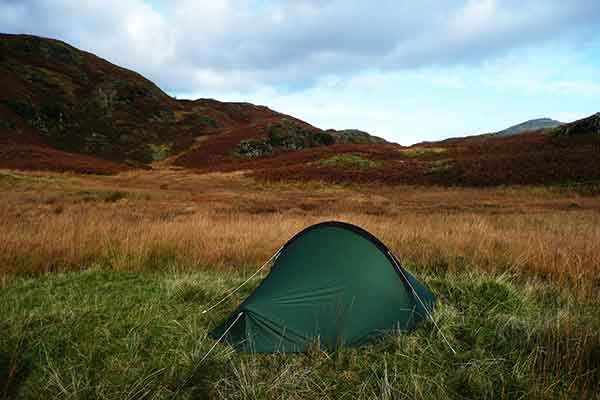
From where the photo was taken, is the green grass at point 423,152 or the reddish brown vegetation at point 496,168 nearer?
the reddish brown vegetation at point 496,168

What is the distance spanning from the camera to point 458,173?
26.2m

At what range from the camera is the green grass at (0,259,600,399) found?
9.20 ft

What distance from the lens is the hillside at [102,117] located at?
147 ft

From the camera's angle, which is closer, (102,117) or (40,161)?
(40,161)

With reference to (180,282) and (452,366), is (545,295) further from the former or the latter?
(180,282)

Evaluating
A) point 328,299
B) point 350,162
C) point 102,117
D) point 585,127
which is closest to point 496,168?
point 350,162

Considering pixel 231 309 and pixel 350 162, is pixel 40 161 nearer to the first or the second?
pixel 350 162

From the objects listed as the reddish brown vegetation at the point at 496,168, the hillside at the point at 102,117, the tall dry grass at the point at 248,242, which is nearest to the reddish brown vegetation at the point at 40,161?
the hillside at the point at 102,117

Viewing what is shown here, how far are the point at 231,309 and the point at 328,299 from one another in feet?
4.90

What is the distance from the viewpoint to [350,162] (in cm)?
3391

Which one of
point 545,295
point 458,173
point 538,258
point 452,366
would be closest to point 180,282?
point 452,366

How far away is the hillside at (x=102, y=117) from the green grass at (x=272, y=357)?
34.9 meters

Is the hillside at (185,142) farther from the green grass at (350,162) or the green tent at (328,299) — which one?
the green tent at (328,299)

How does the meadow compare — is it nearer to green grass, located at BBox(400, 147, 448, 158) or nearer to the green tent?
the green tent
